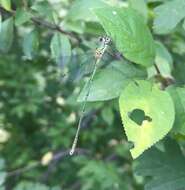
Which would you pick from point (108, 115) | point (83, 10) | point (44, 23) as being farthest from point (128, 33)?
point (108, 115)

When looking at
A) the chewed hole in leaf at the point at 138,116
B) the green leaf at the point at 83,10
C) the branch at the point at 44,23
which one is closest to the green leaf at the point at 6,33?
the branch at the point at 44,23

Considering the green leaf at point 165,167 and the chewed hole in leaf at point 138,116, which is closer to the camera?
the chewed hole in leaf at point 138,116

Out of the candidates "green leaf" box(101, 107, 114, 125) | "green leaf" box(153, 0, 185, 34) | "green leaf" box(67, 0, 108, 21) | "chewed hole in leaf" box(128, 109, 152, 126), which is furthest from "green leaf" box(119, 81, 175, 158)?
"green leaf" box(101, 107, 114, 125)

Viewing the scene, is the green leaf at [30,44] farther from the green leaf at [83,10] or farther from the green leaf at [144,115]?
the green leaf at [144,115]

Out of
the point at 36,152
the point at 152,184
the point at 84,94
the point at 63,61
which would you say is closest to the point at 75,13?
the point at 63,61

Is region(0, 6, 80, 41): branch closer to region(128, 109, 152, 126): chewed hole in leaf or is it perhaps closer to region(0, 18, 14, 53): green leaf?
region(0, 18, 14, 53): green leaf

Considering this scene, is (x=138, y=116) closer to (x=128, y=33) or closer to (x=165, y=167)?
(x=128, y=33)

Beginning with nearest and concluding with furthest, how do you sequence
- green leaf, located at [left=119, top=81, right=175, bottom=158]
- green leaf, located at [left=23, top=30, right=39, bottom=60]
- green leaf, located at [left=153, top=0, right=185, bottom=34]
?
1. green leaf, located at [left=119, top=81, right=175, bottom=158]
2. green leaf, located at [left=153, top=0, right=185, bottom=34]
3. green leaf, located at [left=23, top=30, right=39, bottom=60]
